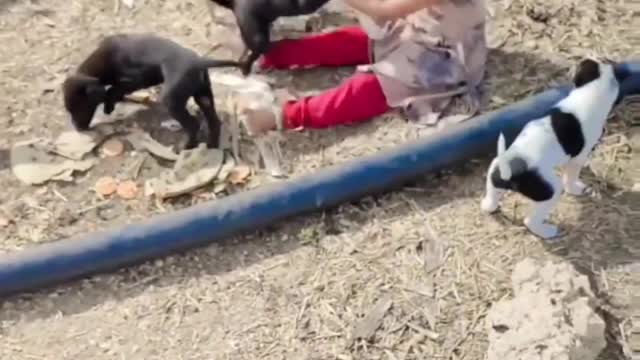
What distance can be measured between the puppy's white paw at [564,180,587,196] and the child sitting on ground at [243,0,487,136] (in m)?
0.43

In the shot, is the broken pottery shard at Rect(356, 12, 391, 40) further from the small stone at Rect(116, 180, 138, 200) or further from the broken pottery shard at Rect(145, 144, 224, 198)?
the small stone at Rect(116, 180, 138, 200)

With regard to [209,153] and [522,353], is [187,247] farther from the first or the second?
[522,353]

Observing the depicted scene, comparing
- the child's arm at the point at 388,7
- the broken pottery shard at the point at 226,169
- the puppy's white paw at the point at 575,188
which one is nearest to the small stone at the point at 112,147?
the broken pottery shard at the point at 226,169

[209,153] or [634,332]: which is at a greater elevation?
[209,153]

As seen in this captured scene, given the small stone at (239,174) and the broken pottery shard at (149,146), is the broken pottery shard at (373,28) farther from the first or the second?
the broken pottery shard at (149,146)

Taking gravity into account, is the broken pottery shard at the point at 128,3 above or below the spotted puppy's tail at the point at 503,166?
above

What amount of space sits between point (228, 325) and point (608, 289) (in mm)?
1049

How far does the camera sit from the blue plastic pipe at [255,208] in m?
3.36

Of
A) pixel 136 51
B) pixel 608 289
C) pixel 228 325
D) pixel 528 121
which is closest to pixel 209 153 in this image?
pixel 136 51

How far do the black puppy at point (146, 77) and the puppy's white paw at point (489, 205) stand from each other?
831mm

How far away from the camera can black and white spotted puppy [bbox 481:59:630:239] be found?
333cm

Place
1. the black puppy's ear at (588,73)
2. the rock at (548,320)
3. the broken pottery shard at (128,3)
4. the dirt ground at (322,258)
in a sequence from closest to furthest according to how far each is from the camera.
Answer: the rock at (548,320) < the dirt ground at (322,258) < the black puppy's ear at (588,73) < the broken pottery shard at (128,3)

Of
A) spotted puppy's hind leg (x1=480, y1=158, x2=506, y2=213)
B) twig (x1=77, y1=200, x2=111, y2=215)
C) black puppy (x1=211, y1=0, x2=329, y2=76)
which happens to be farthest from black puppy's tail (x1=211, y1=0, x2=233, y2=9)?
spotted puppy's hind leg (x1=480, y1=158, x2=506, y2=213)

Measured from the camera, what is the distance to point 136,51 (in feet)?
12.1
